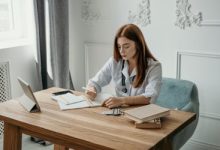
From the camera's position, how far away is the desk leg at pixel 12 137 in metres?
2.05

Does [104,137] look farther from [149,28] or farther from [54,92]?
[149,28]

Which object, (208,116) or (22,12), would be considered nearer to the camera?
(208,116)

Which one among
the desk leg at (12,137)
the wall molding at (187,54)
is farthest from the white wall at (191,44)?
the desk leg at (12,137)

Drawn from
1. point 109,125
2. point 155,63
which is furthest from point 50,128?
point 155,63

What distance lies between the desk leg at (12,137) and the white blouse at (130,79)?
24.2 inches

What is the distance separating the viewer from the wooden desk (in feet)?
5.31

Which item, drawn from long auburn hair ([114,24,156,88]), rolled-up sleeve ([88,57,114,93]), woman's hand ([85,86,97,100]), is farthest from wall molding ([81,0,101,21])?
woman's hand ([85,86,97,100])

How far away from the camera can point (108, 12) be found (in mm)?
3287

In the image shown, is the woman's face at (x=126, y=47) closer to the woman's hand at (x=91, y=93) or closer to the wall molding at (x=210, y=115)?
the woman's hand at (x=91, y=93)

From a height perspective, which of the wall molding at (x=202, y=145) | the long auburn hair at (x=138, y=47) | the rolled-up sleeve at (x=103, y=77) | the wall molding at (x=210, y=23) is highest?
the wall molding at (x=210, y=23)

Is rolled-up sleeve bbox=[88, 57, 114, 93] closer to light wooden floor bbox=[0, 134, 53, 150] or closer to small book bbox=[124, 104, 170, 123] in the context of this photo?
small book bbox=[124, 104, 170, 123]

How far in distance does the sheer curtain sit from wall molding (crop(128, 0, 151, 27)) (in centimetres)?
68

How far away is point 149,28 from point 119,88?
839mm

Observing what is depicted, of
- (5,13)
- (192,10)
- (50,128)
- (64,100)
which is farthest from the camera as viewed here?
(5,13)
